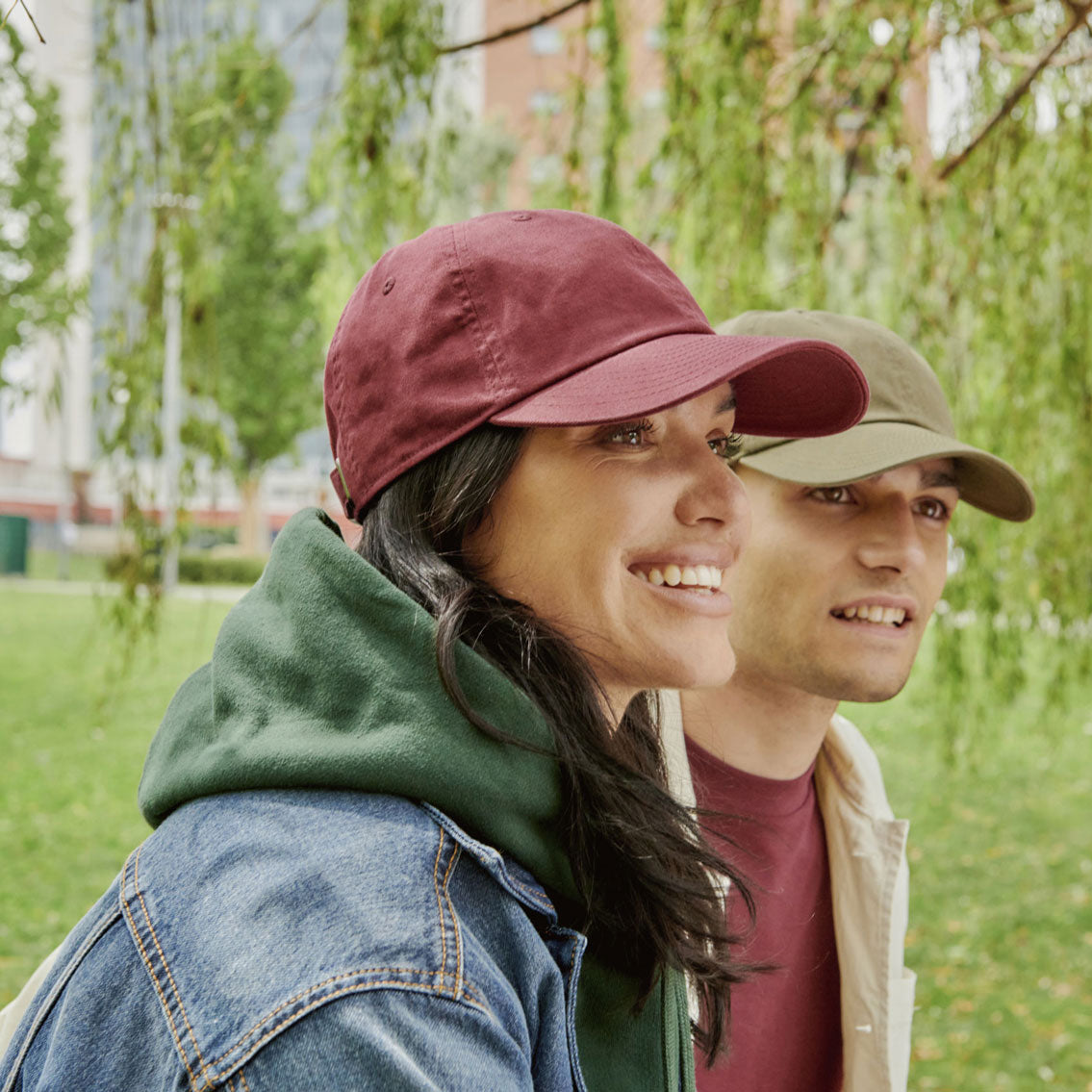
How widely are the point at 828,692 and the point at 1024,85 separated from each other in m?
1.95

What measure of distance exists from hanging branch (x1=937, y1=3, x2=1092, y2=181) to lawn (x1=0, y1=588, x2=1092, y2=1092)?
211 centimetres

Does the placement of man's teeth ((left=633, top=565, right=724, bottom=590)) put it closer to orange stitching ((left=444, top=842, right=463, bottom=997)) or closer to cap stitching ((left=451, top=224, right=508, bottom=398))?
cap stitching ((left=451, top=224, right=508, bottom=398))

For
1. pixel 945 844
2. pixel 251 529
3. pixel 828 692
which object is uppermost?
pixel 828 692

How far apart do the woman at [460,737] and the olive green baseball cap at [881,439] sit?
1.52ft

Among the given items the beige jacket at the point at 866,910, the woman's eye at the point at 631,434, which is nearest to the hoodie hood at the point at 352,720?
the woman's eye at the point at 631,434

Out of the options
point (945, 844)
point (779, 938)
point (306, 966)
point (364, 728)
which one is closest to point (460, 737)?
point (364, 728)

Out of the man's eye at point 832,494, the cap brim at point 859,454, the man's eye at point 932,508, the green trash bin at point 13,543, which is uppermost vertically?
the cap brim at point 859,454

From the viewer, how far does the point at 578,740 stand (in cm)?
112

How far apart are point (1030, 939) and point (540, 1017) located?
6.28m

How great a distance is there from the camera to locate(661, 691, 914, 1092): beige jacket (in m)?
1.78

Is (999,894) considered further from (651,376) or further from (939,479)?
(651,376)

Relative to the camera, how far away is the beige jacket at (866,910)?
5.82 ft

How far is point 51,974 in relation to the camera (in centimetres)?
104

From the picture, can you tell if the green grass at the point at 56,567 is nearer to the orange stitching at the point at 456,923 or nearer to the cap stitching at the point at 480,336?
the cap stitching at the point at 480,336
